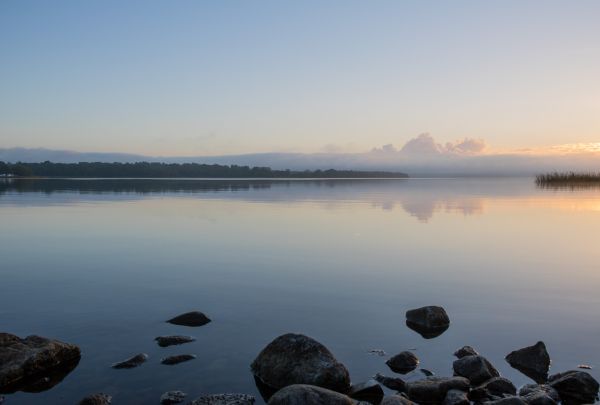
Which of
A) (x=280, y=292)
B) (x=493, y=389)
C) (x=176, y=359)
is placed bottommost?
(x=493, y=389)

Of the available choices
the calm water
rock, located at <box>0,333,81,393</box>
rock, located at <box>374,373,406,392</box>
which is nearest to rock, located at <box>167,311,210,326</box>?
the calm water

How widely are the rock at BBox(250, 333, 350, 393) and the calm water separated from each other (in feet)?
1.32

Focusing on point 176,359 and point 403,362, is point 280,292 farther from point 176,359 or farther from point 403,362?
point 403,362

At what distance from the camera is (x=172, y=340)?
1046cm

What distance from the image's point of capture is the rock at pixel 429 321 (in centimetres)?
1138

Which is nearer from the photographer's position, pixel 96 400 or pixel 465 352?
pixel 96 400

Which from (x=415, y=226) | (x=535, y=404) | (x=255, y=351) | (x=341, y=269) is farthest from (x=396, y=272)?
(x=415, y=226)

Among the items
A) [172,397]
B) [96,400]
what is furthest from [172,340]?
[96,400]

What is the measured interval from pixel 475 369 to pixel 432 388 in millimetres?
1172

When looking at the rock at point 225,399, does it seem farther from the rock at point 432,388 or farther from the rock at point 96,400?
the rock at point 432,388

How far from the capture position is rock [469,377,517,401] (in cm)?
827

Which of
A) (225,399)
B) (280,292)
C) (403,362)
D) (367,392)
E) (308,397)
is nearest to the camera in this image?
(308,397)

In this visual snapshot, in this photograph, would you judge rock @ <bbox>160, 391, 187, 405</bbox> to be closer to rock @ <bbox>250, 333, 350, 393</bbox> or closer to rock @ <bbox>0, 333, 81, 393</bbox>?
rock @ <bbox>250, 333, 350, 393</bbox>

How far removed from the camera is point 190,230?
2747 centimetres
